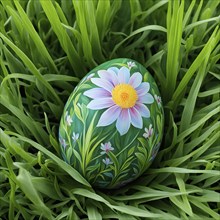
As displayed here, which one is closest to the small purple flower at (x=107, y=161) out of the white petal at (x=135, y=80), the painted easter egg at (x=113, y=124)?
the painted easter egg at (x=113, y=124)

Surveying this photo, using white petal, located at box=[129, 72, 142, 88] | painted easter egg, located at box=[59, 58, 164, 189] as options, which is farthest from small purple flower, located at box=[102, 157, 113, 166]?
white petal, located at box=[129, 72, 142, 88]

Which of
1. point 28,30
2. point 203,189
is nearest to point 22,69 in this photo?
point 28,30

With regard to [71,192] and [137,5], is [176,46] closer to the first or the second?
[137,5]

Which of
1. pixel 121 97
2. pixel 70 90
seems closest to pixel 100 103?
pixel 121 97

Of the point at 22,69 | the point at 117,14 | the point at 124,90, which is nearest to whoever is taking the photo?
the point at 124,90

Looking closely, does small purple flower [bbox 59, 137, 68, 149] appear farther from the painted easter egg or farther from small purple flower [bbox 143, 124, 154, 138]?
small purple flower [bbox 143, 124, 154, 138]

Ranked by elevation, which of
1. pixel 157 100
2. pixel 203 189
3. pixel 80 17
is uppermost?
pixel 80 17

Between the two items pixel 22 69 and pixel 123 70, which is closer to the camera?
pixel 123 70
